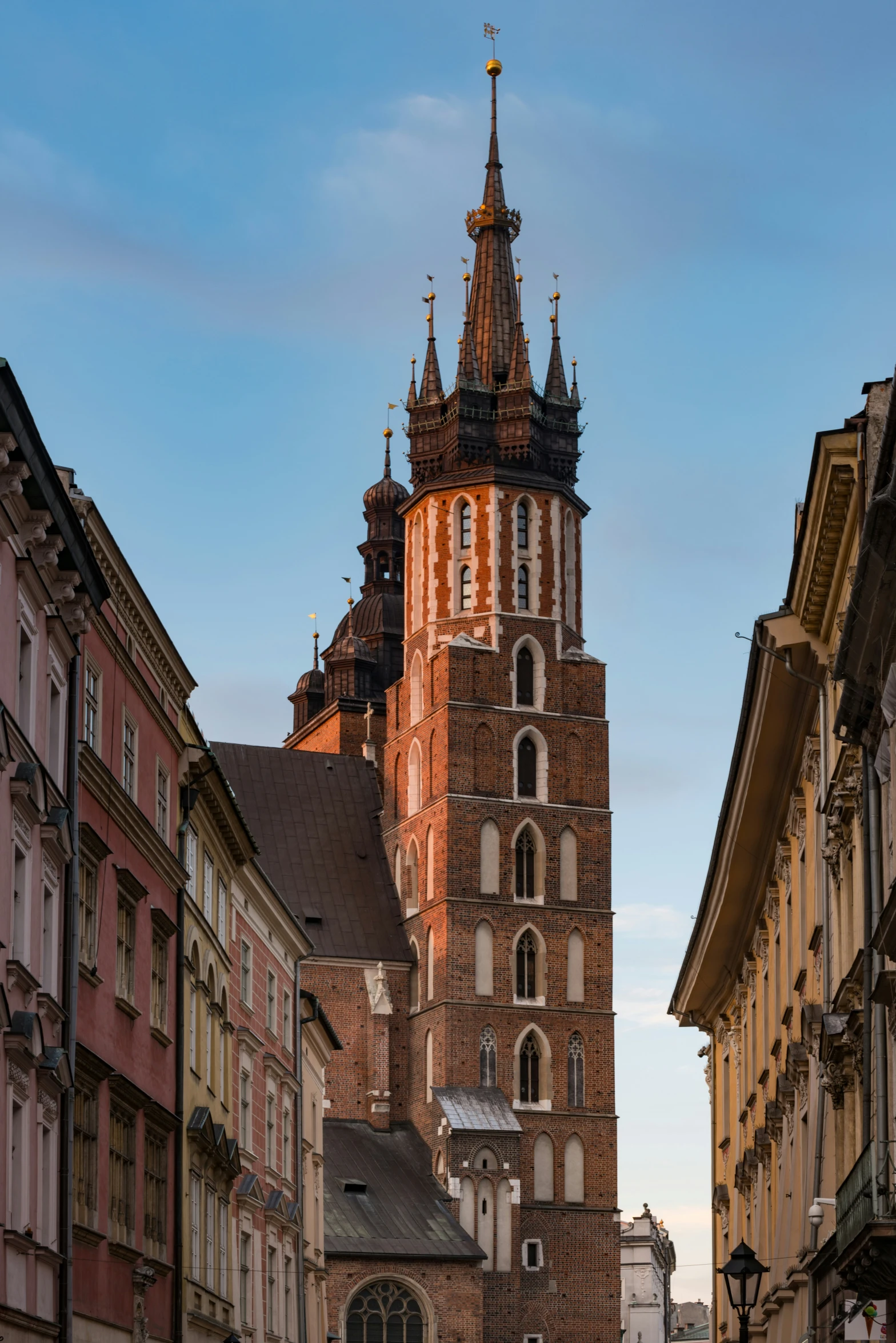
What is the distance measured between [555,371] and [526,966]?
2421 cm

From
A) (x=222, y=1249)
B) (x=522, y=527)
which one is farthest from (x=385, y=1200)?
(x=222, y=1249)

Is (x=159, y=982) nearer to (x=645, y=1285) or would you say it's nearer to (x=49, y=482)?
(x=49, y=482)

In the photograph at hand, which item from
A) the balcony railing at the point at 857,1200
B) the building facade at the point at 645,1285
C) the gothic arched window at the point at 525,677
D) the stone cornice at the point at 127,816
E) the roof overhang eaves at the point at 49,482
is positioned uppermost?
the gothic arched window at the point at 525,677

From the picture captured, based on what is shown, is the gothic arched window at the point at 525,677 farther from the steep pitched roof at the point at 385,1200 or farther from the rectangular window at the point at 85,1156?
the rectangular window at the point at 85,1156

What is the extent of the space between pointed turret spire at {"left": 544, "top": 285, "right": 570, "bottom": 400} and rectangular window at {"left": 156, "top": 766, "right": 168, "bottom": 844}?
58461mm

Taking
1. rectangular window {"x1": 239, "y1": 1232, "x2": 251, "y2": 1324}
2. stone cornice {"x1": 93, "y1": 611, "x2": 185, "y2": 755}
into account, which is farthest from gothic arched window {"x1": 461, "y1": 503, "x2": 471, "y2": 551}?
stone cornice {"x1": 93, "y1": 611, "x2": 185, "y2": 755}

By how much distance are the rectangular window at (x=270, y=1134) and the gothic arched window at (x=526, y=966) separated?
36743 millimetres

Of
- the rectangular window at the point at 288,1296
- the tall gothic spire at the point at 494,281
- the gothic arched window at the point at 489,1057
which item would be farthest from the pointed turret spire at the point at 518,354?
the rectangular window at the point at 288,1296

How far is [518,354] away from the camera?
287 feet

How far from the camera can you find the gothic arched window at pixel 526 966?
77562mm

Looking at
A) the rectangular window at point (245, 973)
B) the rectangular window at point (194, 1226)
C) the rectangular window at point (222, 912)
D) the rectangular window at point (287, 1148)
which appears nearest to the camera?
the rectangular window at point (194, 1226)

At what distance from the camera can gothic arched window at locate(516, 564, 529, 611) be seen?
8112 centimetres

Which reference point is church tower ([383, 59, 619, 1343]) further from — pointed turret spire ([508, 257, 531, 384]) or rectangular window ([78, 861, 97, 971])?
rectangular window ([78, 861, 97, 971])

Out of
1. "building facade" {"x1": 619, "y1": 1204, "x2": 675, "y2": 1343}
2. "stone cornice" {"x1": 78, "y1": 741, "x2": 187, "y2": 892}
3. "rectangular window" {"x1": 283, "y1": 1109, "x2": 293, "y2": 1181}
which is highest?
"stone cornice" {"x1": 78, "y1": 741, "x2": 187, "y2": 892}
